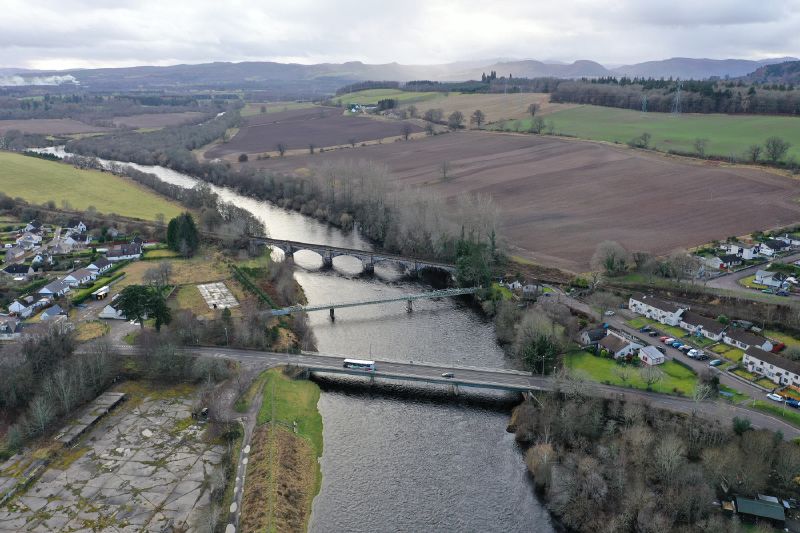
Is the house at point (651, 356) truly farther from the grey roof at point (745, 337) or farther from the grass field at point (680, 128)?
the grass field at point (680, 128)

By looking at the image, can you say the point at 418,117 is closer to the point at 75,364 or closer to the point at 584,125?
the point at 584,125

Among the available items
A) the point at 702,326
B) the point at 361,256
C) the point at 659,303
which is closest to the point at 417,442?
the point at 702,326

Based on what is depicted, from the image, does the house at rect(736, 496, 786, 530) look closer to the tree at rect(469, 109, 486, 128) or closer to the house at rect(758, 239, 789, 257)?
the house at rect(758, 239, 789, 257)

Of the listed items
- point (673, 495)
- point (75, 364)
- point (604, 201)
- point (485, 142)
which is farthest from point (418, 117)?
point (673, 495)

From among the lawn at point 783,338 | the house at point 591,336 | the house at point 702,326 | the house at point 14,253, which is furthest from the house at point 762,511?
the house at point 14,253

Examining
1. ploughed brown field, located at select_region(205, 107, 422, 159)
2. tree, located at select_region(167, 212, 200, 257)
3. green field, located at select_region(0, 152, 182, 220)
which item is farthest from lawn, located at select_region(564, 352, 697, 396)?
ploughed brown field, located at select_region(205, 107, 422, 159)
